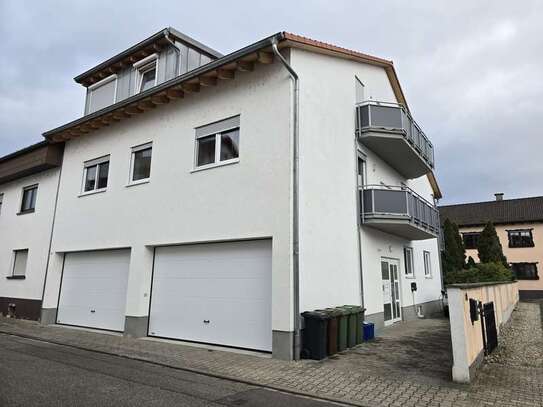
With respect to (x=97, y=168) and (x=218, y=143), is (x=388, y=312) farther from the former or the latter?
(x=97, y=168)

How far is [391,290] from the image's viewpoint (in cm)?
1361

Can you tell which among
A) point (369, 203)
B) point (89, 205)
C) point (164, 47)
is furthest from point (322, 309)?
point (164, 47)

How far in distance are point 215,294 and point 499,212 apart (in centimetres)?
3658

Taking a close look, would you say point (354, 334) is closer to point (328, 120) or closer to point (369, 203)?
point (369, 203)

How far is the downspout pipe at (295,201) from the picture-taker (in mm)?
8117

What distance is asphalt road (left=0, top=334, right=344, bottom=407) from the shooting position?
17.3 ft

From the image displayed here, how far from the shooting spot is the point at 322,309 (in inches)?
352

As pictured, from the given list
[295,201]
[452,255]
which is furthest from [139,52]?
[452,255]

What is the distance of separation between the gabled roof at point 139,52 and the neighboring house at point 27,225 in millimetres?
3184

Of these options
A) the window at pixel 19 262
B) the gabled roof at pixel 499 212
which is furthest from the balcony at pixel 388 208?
the gabled roof at pixel 499 212

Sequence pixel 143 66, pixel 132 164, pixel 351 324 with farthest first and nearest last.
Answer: pixel 143 66 → pixel 132 164 → pixel 351 324

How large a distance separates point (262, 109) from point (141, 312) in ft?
21.4

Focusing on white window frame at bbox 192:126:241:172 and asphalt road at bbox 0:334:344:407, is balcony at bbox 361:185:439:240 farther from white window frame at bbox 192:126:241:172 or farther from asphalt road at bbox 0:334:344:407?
asphalt road at bbox 0:334:344:407

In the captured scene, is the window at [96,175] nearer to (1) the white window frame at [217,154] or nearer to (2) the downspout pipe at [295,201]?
(1) the white window frame at [217,154]
